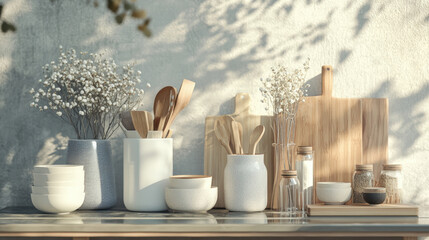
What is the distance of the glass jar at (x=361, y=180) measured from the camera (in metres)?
1.56

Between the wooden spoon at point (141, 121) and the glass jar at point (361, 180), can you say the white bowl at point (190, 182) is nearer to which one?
the wooden spoon at point (141, 121)

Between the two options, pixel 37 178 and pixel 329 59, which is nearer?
pixel 37 178

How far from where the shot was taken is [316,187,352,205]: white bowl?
1511 millimetres

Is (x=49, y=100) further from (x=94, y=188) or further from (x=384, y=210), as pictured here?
(x=384, y=210)

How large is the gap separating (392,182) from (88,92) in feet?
3.56

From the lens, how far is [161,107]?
1.61 m

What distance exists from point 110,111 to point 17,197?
18.9 inches

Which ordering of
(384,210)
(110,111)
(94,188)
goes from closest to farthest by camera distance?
1. (384,210)
2. (94,188)
3. (110,111)

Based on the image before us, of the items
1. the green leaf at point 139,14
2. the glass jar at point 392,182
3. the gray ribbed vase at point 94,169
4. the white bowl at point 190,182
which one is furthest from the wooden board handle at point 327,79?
the green leaf at point 139,14

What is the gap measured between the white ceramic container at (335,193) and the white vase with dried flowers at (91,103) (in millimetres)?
715

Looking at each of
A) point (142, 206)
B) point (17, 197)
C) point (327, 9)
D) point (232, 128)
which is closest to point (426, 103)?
point (327, 9)

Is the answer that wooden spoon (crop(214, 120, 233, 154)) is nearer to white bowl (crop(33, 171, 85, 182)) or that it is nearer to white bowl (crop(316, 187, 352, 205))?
white bowl (crop(316, 187, 352, 205))

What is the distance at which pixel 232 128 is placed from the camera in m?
1.60

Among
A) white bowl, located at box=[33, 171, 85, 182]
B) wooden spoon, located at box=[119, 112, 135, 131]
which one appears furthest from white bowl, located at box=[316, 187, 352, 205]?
white bowl, located at box=[33, 171, 85, 182]
